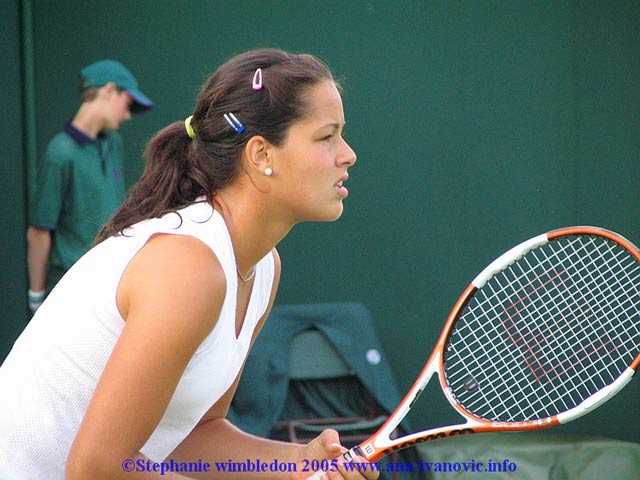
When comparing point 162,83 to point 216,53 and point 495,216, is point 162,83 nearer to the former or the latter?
point 216,53

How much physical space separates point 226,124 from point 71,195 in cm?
193

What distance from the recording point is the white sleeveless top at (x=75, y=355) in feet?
5.44

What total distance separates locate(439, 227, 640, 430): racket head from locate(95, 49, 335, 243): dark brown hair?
2.08ft

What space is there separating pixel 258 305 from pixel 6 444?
0.52 meters

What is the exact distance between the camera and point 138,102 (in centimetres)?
379

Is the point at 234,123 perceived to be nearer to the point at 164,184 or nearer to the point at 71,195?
the point at 164,184

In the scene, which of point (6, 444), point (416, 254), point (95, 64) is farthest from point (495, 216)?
point (6, 444)

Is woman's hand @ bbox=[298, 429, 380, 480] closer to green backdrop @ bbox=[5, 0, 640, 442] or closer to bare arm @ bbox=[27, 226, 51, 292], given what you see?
bare arm @ bbox=[27, 226, 51, 292]

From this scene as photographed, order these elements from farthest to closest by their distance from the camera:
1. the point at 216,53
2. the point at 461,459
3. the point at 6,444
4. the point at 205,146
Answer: the point at 216,53 < the point at 461,459 < the point at 205,146 < the point at 6,444

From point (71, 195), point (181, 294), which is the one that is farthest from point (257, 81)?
point (71, 195)

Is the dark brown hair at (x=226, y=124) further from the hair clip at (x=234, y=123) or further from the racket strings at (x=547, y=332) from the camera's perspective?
the racket strings at (x=547, y=332)

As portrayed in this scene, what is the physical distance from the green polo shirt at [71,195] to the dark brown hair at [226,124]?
176 centimetres

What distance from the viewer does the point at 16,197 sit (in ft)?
12.7

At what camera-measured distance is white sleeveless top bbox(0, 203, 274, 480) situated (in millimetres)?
1658
